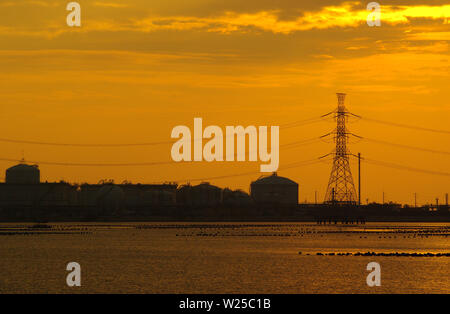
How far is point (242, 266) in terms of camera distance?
8156cm

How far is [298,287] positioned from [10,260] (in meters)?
38.7

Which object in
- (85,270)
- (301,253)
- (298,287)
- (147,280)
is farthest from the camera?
(301,253)

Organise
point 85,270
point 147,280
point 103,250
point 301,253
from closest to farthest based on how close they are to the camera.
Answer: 1. point 147,280
2. point 85,270
3. point 301,253
4. point 103,250

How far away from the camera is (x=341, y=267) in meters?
79.4

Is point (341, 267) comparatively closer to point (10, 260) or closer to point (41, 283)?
point (41, 283)

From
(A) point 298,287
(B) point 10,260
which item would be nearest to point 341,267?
(A) point 298,287
